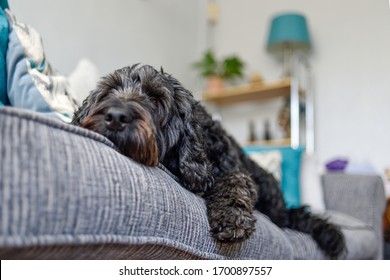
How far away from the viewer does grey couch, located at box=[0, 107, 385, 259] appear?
53cm

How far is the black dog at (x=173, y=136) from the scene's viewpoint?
2.93ft

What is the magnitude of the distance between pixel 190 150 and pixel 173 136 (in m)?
0.07

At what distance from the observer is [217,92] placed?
365cm

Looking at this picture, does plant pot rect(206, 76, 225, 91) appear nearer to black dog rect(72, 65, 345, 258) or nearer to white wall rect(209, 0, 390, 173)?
white wall rect(209, 0, 390, 173)

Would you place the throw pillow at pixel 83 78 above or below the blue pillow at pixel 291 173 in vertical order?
above

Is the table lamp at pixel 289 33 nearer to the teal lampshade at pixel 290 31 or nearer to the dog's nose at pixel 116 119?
the teal lampshade at pixel 290 31

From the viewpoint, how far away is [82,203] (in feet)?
1.94

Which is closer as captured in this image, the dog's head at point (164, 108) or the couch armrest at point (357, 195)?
the dog's head at point (164, 108)

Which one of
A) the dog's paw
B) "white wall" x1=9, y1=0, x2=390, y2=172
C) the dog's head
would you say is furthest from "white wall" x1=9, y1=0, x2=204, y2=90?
the dog's paw

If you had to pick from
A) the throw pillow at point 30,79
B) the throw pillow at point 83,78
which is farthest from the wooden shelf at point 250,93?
the throw pillow at point 30,79

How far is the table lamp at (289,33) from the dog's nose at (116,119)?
2584mm

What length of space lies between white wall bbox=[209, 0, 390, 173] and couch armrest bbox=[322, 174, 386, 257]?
201 millimetres

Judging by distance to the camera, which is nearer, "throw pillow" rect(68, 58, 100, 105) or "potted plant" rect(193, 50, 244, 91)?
"throw pillow" rect(68, 58, 100, 105)
